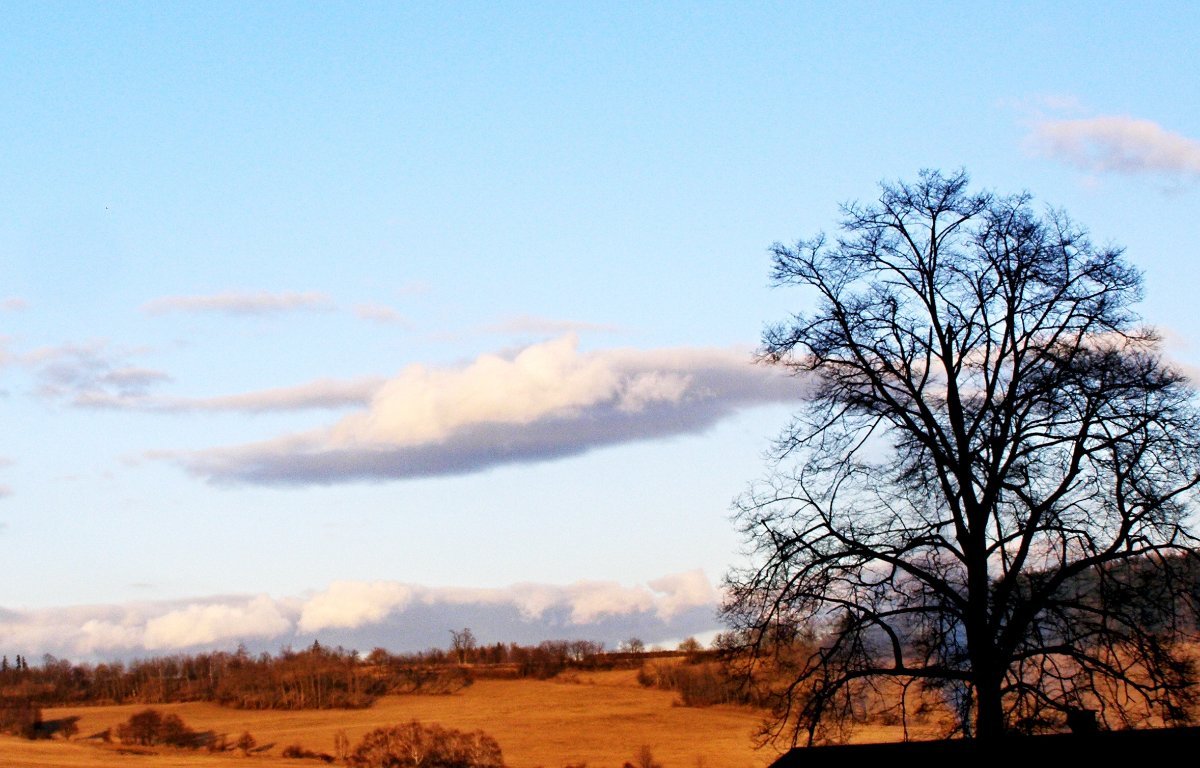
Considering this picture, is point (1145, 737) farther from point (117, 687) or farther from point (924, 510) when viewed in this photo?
point (117, 687)

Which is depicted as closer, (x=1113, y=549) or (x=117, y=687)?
(x=1113, y=549)

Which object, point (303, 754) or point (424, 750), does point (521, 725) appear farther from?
point (424, 750)

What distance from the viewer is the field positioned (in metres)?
67.8

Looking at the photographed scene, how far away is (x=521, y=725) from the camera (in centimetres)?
8356

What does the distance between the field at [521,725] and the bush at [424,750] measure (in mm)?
2140

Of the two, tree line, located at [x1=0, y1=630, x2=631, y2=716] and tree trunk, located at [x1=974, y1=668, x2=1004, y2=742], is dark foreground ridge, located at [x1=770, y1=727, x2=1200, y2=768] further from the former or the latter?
tree line, located at [x1=0, y1=630, x2=631, y2=716]

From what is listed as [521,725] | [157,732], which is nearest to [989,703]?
[521,725]

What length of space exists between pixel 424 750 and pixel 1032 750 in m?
53.2

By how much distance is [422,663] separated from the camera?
126438 mm

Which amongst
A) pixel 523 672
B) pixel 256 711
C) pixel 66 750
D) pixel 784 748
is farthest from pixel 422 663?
pixel 784 748

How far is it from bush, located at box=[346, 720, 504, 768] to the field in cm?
214

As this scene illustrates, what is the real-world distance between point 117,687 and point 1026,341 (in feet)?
382

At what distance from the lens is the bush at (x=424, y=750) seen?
61.1 metres

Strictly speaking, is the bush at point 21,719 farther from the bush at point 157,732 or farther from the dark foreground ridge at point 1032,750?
the dark foreground ridge at point 1032,750
